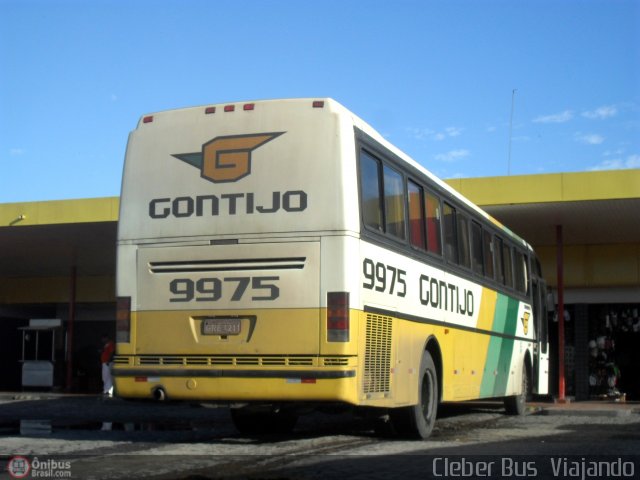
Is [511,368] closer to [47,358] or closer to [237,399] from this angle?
[237,399]

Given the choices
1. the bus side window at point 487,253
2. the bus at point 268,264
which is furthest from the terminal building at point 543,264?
the bus at point 268,264

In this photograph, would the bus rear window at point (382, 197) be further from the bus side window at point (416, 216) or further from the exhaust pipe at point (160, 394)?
the exhaust pipe at point (160, 394)

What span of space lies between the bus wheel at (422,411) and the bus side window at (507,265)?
494 cm

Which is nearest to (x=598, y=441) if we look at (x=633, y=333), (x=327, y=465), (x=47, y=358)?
(x=327, y=465)

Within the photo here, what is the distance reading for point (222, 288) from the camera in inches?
396

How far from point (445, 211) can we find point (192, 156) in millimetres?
4035

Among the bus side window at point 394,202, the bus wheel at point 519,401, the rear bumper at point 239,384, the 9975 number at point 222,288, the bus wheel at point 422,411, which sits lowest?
the bus wheel at point 519,401

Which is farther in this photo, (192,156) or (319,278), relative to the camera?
(192,156)

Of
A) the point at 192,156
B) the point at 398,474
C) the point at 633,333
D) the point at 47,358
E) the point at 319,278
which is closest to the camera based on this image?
the point at 398,474

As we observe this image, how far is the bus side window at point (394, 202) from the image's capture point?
10727 mm

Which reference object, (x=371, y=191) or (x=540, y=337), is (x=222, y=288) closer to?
(x=371, y=191)

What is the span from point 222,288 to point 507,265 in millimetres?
8066

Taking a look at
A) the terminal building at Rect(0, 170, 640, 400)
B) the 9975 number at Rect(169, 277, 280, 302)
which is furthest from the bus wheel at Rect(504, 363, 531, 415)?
the 9975 number at Rect(169, 277, 280, 302)

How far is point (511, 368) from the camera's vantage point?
1705cm
